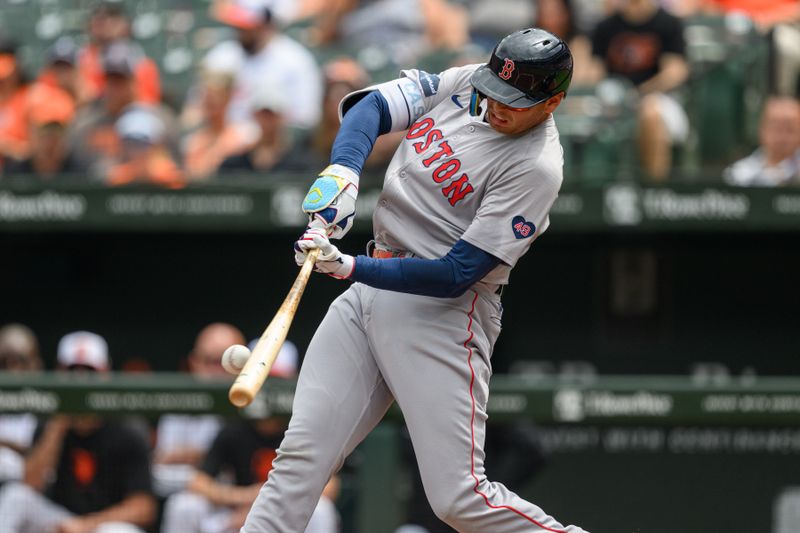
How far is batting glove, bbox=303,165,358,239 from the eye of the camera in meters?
3.42

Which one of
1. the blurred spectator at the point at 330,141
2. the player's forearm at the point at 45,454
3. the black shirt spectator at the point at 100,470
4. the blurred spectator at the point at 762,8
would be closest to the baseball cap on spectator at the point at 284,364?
the black shirt spectator at the point at 100,470

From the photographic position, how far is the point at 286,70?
295 inches

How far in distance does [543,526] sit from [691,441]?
2220mm

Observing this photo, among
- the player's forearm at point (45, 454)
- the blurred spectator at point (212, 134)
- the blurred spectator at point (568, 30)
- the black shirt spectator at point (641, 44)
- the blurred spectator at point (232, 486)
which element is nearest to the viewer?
the blurred spectator at point (232, 486)

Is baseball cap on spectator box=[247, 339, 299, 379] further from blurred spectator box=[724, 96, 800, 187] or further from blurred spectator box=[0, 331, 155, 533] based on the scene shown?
blurred spectator box=[724, 96, 800, 187]

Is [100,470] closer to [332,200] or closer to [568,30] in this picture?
[332,200]

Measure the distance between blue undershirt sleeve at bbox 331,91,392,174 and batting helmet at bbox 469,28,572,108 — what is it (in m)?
0.32

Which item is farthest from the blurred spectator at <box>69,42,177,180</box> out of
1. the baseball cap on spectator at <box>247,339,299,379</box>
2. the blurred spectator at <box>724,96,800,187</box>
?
the blurred spectator at <box>724,96,800,187</box>

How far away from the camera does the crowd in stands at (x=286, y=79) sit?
6785mm

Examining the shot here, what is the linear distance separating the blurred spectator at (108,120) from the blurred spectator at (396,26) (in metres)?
1.26

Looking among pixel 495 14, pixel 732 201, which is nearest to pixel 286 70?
pixel 495 14

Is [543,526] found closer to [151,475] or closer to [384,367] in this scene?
[384,367]

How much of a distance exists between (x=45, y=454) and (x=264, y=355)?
264cm

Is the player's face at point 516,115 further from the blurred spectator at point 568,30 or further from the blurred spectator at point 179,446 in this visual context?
the blurred spectator at point 568,30
